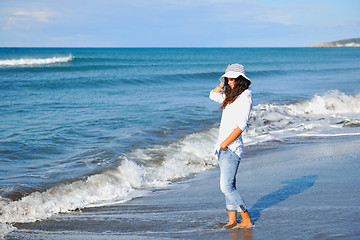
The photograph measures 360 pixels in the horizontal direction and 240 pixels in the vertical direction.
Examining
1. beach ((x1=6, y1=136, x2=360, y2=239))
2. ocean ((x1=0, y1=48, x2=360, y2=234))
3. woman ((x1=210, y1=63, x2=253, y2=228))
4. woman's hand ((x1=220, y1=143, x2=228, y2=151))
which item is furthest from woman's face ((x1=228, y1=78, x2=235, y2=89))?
ocean ((x1=0, y1=48, x2=360, y2=234))

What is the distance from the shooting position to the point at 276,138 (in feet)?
34.6

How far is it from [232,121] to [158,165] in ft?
14.6

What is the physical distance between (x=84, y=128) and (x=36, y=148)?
2.45m

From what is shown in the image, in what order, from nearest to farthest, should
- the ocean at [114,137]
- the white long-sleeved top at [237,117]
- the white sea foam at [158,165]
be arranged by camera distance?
the white long-sleeved top at [237,117], the white sea foam at [158,165], the ocean at [114,137]

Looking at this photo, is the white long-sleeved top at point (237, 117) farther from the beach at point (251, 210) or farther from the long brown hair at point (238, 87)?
the beach at point (251, 210)

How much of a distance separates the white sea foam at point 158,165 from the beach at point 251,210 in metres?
0.37

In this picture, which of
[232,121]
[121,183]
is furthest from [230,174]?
[121,183]

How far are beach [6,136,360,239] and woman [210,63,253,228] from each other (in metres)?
0.61

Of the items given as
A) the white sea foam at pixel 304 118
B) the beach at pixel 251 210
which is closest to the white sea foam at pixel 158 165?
the white sea foam at pixel 304 118

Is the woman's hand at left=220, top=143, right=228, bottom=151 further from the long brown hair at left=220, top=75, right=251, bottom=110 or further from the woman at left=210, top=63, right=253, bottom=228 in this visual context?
the long brown hair at left=220, top=75, right=251, bottom=110

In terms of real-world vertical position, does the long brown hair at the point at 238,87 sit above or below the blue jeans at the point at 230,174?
above

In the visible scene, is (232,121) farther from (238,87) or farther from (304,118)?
(304,118)

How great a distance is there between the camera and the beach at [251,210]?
13.8 ft

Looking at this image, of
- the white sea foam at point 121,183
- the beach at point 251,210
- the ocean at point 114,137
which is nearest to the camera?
the beach at point 251,210
